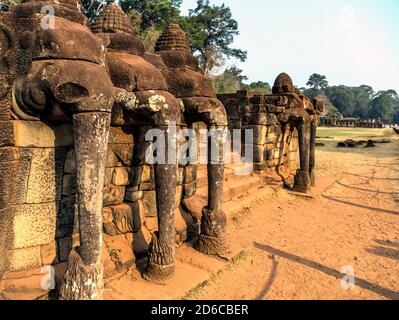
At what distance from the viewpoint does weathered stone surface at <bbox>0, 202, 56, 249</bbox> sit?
2.75 meters

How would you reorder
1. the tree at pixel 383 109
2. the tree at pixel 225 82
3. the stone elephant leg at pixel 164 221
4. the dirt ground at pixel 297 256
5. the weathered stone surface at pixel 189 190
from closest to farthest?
the stone elephant leg at pixel 164 221 < the dirt ground at pixel 297 256 < the weathered stone surface at pixel 189 190 < the tree at pixel 225 82 < the tree at pixel 383 109

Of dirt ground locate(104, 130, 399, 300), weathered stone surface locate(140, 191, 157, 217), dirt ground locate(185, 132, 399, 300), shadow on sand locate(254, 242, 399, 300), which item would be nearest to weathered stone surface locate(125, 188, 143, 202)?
weathered stone surface locate(140, 191, 157, 217)

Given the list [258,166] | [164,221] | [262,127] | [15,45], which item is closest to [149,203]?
[164,221]

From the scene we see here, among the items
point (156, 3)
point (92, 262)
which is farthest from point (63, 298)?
point (156, 3)

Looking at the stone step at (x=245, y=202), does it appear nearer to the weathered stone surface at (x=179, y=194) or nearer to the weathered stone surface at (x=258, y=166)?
the weathered stone surface at (x=258, y=166)

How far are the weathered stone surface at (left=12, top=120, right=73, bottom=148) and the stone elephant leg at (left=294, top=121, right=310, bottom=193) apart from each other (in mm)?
6420

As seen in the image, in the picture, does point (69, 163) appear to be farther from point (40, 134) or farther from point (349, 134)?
point (349, 134)

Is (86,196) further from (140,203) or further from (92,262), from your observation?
(140,203)

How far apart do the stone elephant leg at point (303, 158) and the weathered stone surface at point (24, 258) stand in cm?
678

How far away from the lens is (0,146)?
2562 mm

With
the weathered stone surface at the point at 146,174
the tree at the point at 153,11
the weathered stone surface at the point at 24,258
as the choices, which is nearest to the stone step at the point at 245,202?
the weathered stone surface at the point at 146,174

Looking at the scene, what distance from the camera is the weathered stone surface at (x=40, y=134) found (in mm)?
2664

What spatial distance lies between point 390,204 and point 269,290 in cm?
529

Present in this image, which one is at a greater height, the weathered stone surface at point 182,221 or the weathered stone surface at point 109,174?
the weathered stone surface at point 109,174
